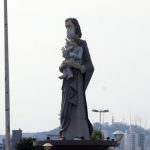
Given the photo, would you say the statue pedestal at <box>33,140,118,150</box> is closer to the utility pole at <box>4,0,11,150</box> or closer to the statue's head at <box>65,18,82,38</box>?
the utility pole at <box>4,0,11,150</box>

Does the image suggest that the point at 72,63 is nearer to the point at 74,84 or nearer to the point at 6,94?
the point at 74,84

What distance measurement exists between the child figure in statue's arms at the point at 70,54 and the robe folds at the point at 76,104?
10.6 inches

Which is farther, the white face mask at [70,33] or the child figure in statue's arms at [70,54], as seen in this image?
the white face mask at [70,33]

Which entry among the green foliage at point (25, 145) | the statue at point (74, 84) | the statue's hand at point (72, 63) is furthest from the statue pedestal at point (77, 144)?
the green foliage at point (25, 145)

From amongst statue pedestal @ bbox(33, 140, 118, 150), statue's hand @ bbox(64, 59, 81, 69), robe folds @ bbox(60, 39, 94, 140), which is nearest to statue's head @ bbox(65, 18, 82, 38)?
robe folds @ bbox(60, 39, 94, 140)

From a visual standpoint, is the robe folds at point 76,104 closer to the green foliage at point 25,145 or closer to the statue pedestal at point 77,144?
the statue pedestal at point 77,144

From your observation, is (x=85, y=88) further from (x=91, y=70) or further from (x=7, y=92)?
(x=7, y=92)

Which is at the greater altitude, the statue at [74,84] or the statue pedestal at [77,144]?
the statue at [74,84]

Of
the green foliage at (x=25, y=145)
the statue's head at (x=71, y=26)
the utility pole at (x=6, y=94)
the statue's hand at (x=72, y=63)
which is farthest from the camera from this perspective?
the green foliage at (x=25, y=145)

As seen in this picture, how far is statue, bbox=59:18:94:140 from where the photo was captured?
1485 inches

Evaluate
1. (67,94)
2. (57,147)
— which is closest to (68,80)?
(67,94)

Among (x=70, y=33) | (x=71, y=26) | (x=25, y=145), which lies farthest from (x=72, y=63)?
(x=25, y=145)

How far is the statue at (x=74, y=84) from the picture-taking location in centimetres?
3772

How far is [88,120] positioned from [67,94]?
62.5 inches
